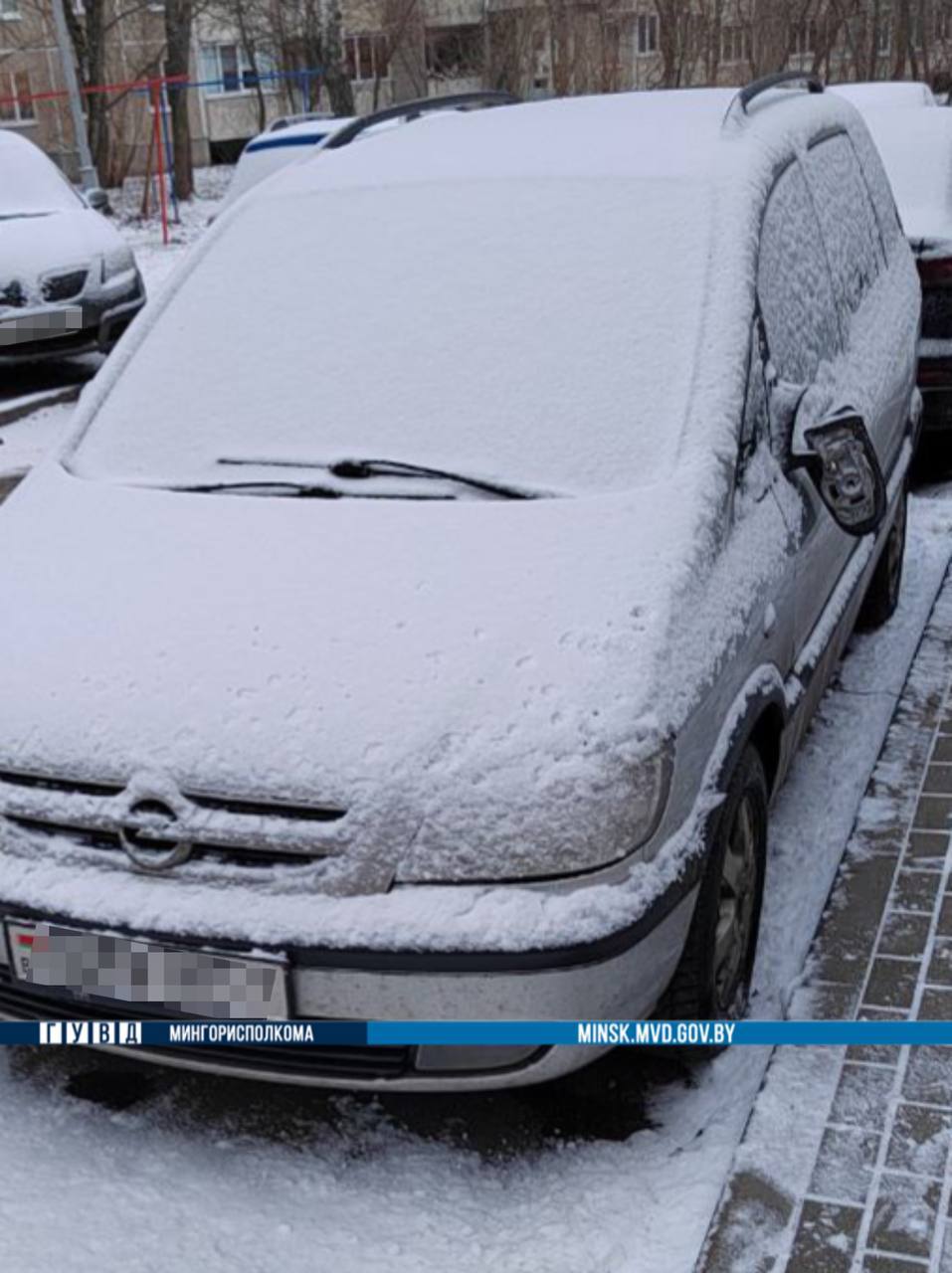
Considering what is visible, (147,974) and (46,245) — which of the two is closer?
(147,974)

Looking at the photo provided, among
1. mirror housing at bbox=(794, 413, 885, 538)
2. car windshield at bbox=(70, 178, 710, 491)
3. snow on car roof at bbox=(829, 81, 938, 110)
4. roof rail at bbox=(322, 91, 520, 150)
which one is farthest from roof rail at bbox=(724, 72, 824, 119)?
snow on car roof at bbox=(829, 81, 938, 110)

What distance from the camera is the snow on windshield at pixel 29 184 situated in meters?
11.7

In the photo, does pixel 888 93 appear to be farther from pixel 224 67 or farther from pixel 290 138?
pixel 224 67

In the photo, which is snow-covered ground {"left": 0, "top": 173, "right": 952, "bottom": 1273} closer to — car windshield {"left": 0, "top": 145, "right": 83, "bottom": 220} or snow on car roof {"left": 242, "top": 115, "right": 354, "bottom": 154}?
car windshield {"left": 0, "top": 145, "right": 83, "bottom": 220}

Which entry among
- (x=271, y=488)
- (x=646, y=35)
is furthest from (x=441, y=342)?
(x=646, y=35)

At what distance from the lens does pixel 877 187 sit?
5.61m

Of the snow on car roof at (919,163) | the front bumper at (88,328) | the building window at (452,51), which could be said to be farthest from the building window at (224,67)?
the snow on car roof at (919,163)

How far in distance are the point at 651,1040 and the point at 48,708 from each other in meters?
1.29

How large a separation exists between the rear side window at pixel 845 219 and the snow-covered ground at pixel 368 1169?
218 cm

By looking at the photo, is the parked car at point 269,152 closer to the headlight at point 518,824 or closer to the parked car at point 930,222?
the parked car at point 930,222

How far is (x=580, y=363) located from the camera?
3.51 meters

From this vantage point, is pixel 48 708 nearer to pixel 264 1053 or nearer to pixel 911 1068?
pixel 264 1053

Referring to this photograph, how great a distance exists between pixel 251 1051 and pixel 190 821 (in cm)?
44

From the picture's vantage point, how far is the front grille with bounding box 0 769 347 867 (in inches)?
105
